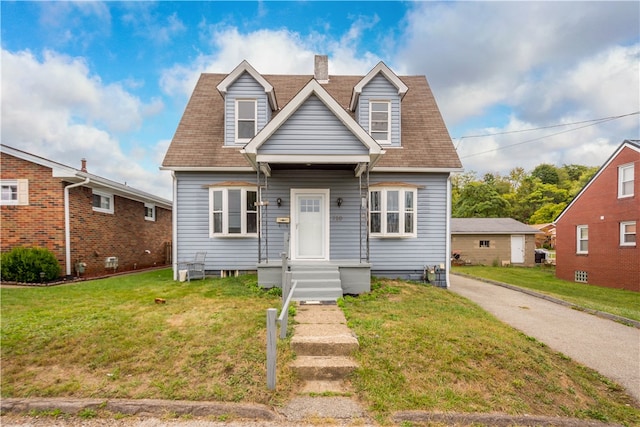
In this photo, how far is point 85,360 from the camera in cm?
410

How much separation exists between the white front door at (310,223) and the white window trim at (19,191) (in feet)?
30.7

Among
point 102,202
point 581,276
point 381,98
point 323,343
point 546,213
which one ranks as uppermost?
point 381,98

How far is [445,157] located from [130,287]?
1085 centimetres

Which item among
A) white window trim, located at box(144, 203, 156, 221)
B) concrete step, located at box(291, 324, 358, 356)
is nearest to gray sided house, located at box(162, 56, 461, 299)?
concrete step, located at box(291, 324, 358, 356)

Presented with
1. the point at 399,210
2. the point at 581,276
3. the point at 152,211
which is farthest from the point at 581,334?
the point at 152,211

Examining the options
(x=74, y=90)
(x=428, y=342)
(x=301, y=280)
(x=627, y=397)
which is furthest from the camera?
(x=74, y=90)

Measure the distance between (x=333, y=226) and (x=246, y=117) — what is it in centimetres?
495

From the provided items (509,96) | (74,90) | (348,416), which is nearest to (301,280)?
(348,416)

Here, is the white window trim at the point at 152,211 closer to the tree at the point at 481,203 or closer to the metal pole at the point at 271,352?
the metal pole at the point at 271,352

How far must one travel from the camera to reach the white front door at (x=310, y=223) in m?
9.57

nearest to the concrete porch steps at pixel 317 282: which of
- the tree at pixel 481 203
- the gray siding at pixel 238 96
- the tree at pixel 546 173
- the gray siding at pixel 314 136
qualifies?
the gray siding at pixel 314 136

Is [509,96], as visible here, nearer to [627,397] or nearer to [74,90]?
[627,397]

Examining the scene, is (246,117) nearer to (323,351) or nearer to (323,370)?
(323,351)

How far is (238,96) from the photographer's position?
1008cm
